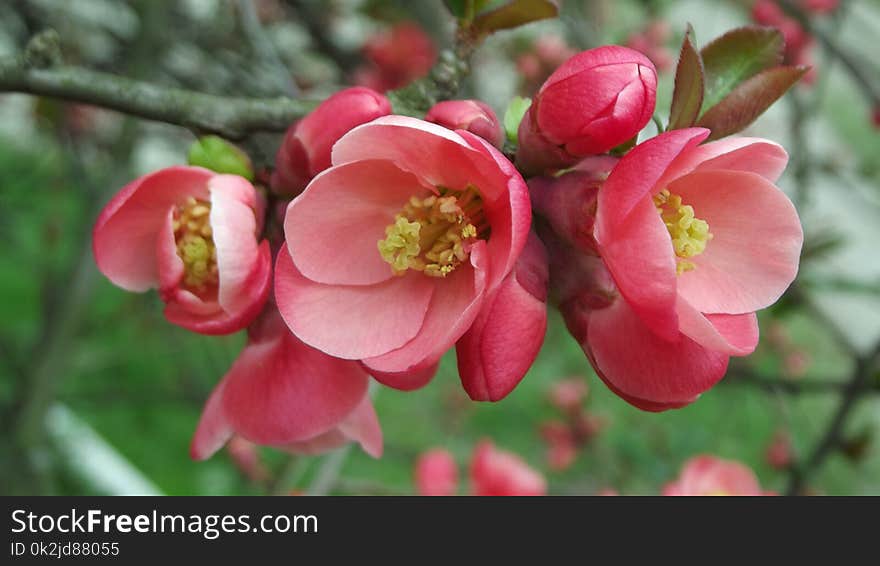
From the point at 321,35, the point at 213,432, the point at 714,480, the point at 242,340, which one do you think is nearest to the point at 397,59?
the point at 321,35

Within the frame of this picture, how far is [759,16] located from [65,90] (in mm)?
1625

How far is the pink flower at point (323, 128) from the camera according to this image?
0.51 metres

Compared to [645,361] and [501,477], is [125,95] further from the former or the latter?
[501,477]

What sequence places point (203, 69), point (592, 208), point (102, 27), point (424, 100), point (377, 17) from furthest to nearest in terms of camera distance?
point (377, 17)
point (203, 69)
point (102, 27)
point (424, 100)
point (592, 208)

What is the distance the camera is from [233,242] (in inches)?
19.8

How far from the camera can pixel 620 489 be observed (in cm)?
200

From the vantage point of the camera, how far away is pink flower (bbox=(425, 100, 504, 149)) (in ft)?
1.63

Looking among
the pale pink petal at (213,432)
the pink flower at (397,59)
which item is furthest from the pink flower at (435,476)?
the pink flower at (397,59)

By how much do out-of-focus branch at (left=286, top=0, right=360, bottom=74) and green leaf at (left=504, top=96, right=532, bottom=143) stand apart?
153 cm

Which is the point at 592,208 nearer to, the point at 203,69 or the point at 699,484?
the point at 699,484

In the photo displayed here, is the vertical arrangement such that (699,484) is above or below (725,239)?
below

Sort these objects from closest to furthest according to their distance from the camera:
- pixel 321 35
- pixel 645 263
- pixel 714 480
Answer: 1. pixel 645 263
2. pixel 714 480
3. pixel 321 35

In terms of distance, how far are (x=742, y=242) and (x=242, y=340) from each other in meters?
2.18
